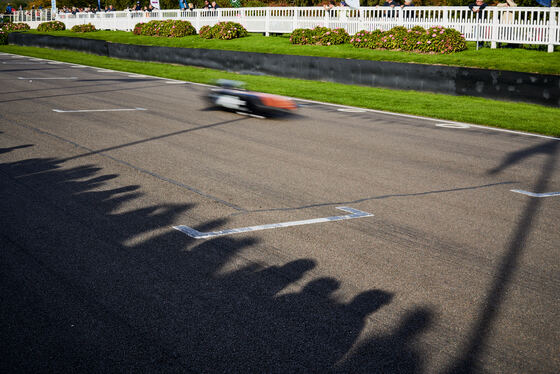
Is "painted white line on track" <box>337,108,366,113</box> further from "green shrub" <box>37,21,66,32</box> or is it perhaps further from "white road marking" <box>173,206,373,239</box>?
"green shrub" <box>37,21,66,32</box>

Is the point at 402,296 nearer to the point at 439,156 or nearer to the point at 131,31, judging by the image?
the point at 439,156

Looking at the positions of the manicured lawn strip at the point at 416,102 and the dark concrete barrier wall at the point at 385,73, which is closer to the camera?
the manicured lawn strip at the point at 416,102

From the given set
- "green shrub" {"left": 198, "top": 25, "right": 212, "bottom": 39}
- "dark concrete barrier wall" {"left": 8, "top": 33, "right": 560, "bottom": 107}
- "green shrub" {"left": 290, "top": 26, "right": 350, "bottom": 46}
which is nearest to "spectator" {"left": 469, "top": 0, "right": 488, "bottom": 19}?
"dark concrete barrier wall" {"left": 8, "top": 33, "right": 560, "bottom": 107}

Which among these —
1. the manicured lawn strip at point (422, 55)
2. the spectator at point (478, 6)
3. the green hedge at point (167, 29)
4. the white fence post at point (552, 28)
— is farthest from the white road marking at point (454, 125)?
the green hedge at point (167, 29)

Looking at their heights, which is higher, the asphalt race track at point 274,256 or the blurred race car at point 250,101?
the blurred race car at point 250,101

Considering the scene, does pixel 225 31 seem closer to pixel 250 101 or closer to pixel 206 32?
pixel 206 32

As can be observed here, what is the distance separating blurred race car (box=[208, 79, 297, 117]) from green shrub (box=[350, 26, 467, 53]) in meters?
12.0

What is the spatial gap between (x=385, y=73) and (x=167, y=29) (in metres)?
25.6

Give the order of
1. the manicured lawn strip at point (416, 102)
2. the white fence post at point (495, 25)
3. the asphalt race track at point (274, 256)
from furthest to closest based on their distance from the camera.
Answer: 1. the white fence post at point (495, 25)
2. the manicured lawn strip at point (416, 102)
3. the asphalt race track at point (274, 256)

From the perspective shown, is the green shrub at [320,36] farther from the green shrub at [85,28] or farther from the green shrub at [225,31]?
the green shrub at [85,28]

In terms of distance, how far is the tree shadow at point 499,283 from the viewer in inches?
152

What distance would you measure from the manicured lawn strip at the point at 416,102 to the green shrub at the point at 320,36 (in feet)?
22.7

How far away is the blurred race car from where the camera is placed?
13914mm

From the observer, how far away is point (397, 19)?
27359 millimetres
